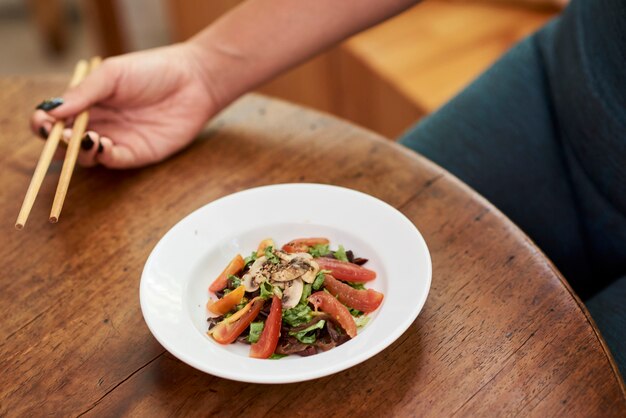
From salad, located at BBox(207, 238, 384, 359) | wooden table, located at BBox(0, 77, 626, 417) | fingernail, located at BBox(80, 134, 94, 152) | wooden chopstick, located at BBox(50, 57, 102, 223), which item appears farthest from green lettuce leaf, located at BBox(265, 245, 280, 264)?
fingernail, located at BBox(80, 134, 94, 152)

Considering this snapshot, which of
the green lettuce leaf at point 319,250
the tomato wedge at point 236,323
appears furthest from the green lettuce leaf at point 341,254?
the tomato wedge at point 236,323

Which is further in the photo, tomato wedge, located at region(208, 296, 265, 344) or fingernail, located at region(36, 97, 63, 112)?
fingernail, located at region(36, 97, 63, 112)

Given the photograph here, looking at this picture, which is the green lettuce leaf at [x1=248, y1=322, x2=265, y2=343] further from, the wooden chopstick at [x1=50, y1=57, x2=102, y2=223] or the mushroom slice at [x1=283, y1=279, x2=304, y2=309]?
the wooden chopstick at [x1=50, y1=57, x2=102, y2=223]

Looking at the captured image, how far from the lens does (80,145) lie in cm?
97

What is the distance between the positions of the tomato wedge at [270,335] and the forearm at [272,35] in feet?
1.54

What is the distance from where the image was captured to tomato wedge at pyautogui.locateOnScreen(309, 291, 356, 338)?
2.28 ft

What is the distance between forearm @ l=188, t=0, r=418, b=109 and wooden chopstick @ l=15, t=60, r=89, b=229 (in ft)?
0.62

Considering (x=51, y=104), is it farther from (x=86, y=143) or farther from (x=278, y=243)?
(x=278, y=243)

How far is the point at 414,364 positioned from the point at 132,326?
11.8 inches

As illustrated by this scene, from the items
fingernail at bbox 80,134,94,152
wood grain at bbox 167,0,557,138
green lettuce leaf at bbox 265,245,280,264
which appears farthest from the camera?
wood grain at bbox 167,0,557,138

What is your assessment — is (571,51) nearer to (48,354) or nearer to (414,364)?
A: (414,364)

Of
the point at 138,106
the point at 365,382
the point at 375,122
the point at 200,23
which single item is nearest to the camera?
the point at 365,382

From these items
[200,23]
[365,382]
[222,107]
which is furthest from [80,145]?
[200,23]

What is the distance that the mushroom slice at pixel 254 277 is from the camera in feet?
2.40
